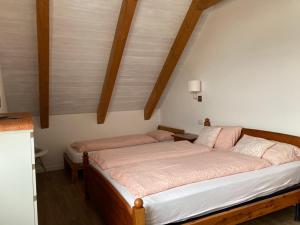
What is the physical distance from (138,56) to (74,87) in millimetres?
1214

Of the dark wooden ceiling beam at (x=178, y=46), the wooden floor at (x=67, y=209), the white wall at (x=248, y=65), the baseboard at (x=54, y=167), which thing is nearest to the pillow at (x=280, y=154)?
the white wall at (x=248, y=65)

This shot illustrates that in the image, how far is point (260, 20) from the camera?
3195mm

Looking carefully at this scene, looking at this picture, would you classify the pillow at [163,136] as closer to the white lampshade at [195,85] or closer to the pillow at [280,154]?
the white lampshade at [195,85]

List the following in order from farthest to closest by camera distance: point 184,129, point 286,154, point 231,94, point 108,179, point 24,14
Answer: point 184,129 < point 231,94 < point 24,14 < point 286,154 < point 108,179

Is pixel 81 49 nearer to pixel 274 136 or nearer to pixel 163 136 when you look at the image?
pixel 163 136

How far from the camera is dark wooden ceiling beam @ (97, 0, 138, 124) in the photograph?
10.6 ft

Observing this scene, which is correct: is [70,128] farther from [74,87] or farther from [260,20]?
[260,20]

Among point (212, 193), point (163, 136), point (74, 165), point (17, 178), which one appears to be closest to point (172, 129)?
point (163, 136)

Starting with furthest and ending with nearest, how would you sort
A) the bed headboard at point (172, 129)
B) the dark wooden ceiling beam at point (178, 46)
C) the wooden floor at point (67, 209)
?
the bed headboard at point (172, 129) → the dark wooden ceiling beam at point (178, 46) → the wooden floor at point (67, 209)

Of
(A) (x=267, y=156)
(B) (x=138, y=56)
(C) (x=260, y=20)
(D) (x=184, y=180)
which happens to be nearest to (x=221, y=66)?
(C) (x=260, y=20)

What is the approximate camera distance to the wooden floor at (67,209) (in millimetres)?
2701

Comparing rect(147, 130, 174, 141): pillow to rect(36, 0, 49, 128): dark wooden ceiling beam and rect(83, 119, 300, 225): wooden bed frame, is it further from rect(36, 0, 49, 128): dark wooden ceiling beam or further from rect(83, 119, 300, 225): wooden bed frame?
rect(36, 0, 49, 128): dark wooden ceiling beam

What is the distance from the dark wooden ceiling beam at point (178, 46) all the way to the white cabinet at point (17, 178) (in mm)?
2889

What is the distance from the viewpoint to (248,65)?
3.39m
